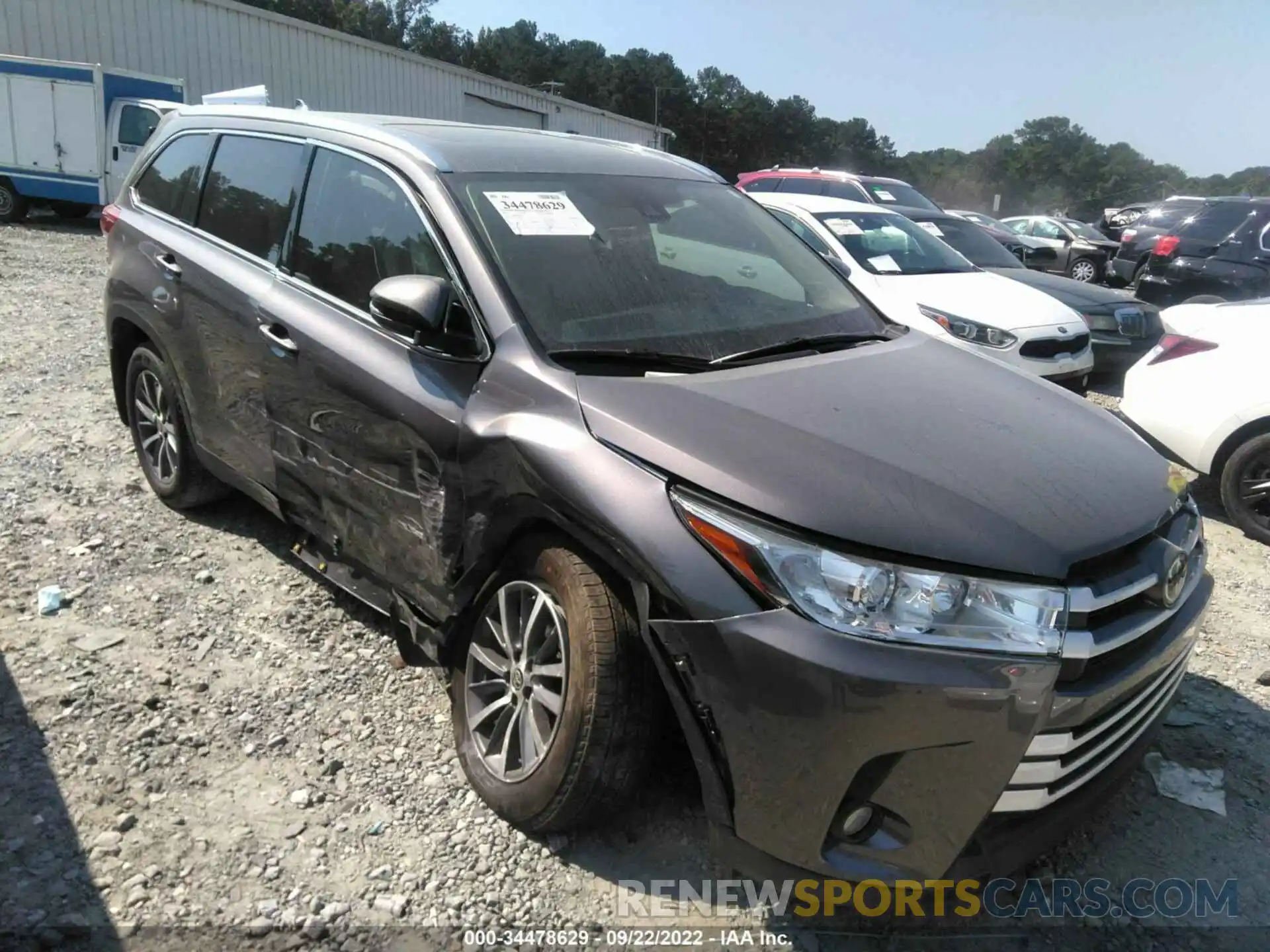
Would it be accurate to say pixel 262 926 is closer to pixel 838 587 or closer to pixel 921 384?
pixel 838 587

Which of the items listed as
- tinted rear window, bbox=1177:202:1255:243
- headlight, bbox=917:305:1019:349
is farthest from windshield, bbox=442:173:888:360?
tinted rear window, bbox=1177:202:1255:243

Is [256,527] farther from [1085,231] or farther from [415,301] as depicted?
[1085,231]

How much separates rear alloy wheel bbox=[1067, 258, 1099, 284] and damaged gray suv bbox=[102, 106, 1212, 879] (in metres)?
19.2

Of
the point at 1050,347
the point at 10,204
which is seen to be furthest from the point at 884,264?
the point at 10,204

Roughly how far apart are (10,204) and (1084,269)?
67.9 ft

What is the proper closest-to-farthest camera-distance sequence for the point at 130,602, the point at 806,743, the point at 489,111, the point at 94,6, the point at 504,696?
the point at 806,743, the point at 504,696, the point at 130,602, the point at 94,6, the point at 489,111

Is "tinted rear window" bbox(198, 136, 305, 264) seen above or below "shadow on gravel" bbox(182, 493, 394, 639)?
above

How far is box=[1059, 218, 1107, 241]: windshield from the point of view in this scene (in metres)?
21.5

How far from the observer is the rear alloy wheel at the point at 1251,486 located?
4863mm

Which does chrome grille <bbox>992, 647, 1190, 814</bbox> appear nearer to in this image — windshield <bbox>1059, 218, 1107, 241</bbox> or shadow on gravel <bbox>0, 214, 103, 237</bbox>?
shadow on gravel <bbox>0, 214, 103, 237</bbox>

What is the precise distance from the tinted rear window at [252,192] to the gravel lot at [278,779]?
4.41 feet

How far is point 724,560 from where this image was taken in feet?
6.64

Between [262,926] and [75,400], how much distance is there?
15.3 ft

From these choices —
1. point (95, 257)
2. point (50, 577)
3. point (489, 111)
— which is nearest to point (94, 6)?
point (95, 257)
